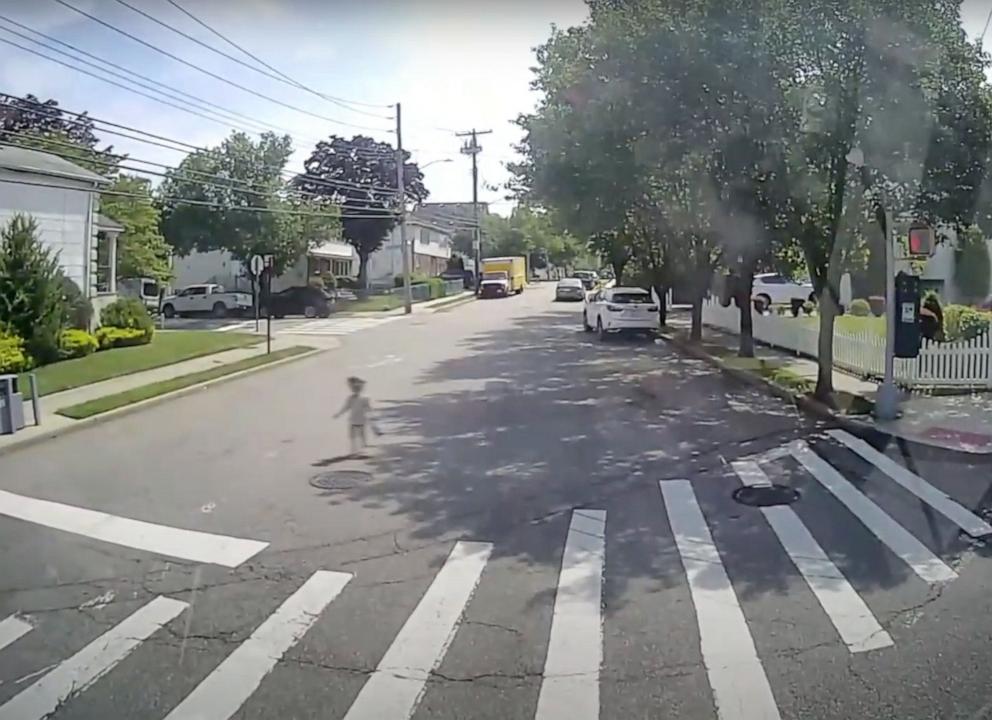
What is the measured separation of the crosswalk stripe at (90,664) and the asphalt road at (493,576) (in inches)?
0.8

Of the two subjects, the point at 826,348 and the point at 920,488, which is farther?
the point at 826,348

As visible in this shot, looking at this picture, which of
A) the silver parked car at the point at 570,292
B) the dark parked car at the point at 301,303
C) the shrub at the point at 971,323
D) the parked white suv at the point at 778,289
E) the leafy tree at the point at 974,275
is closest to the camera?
the shrub at the point at 971,323

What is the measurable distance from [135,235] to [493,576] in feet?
119

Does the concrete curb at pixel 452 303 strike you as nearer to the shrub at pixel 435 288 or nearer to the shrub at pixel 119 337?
the shrub at pixel 435 288

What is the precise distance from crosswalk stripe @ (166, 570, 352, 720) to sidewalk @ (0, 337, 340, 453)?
765 centimetres

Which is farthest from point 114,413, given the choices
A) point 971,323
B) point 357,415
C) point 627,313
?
point 627,313

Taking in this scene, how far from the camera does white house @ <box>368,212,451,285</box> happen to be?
233 feet

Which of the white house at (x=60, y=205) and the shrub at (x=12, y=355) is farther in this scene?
the white house at (x=60, y=205)

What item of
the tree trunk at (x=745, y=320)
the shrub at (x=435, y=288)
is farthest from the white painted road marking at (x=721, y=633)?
the shrub at (x=435, y=288)

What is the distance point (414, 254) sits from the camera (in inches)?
2926

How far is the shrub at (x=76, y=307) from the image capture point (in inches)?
894

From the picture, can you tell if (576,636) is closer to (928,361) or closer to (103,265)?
(928,361)

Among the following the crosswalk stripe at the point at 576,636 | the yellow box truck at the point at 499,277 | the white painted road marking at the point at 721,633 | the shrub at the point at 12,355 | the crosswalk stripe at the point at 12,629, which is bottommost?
the crosswalk stripe at the point at 12,629

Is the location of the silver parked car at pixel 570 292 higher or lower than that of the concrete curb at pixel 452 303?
higher
